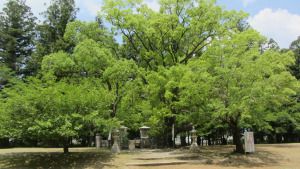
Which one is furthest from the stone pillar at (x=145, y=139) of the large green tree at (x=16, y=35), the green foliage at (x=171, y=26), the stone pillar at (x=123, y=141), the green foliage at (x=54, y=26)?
the large green tree at (x=16, y=35)

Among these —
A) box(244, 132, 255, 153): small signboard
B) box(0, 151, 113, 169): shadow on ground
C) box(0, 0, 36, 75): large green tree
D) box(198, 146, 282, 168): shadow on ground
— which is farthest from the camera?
box(0, 0, 36, 75): large green tree

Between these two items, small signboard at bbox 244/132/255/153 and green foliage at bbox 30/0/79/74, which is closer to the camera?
small signboard at bbox 244/132/255/153

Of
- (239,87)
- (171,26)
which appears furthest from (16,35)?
(239,87)

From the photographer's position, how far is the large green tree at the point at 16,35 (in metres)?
29.8

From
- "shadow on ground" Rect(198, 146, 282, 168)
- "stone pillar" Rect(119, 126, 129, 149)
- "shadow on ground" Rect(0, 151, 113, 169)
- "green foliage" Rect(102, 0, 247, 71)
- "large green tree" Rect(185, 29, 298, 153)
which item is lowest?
"shadow on ground" Rect(198, 146, 282, 168)

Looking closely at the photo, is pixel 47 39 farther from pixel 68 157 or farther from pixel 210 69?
pixel 210 69

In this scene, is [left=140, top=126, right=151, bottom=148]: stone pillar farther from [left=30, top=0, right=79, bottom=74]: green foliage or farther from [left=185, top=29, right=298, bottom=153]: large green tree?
[left=30, top=0, right=79, bottom=74]: green foliage

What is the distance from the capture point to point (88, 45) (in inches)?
679

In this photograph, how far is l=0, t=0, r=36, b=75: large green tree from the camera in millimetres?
29766

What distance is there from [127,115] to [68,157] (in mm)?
6355

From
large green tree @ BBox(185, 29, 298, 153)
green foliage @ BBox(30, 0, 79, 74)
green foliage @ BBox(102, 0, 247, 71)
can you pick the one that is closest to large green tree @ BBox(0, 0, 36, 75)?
green foliage @ BBox(30, 0, 79, 74)

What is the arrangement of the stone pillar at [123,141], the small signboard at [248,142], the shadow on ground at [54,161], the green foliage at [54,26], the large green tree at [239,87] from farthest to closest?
the green foliage at [54,26], the stone pillar at [123,141], the small signboard at [248,142], the large green tree at [239,87], the shadow on ground at [54,161]

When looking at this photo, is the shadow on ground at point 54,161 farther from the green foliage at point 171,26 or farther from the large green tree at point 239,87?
the green foliage at point 171,26

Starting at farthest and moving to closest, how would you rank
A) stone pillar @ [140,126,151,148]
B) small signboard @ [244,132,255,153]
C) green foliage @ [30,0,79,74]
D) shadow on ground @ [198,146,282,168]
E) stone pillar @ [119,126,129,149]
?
green foliage @ [30,0,79,74] → stone pillar @ [140,126,151,148] → stone pillar @ [119,126,129,149] → small signboard @ [244,132,255,153] → shadow on ground @ [198,146,282,168]
